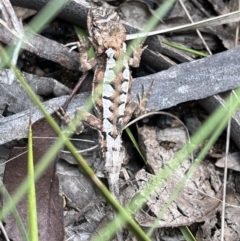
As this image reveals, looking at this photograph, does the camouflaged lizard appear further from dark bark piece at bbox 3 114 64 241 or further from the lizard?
dark bark piece at bbox 3 114 64 241

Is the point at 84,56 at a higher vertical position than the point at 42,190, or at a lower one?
higher

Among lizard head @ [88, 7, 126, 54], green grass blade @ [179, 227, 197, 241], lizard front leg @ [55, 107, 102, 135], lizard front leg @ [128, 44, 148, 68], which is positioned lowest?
green grass blade @ [179, 227, 197, 241]

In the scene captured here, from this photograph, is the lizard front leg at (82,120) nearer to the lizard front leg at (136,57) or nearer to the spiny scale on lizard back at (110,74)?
the spiny scale on lizard back at (110,74)

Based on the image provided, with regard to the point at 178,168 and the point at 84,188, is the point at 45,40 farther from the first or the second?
the point at 178,168

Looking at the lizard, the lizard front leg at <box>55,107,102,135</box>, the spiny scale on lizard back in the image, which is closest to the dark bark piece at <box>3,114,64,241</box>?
the lizard front leg at <box>55,107,102,135</box>

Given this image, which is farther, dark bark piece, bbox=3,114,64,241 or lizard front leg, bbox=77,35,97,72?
lizard front leg, bbox=77,35,97,72

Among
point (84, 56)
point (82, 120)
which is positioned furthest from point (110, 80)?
point (82, 120)

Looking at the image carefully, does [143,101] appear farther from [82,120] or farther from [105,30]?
[105,30]
